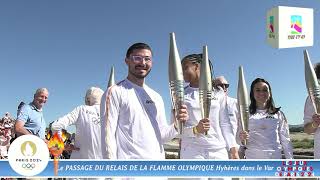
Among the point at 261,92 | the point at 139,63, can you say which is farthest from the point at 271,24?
the point at 139,63

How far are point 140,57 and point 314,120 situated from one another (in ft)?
8.38

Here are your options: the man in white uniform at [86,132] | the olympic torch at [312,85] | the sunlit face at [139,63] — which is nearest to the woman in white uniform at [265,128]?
the olympic torch at [312,85]

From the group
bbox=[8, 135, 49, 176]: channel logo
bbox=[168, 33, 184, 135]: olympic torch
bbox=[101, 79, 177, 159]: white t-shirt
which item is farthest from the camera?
bbox=[8, 135, 49, 176]: channel logo

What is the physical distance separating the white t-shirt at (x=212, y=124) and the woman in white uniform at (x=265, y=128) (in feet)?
2.12

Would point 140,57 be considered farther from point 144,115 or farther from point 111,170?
point 111,170

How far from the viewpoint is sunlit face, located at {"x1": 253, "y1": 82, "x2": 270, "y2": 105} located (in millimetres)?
6734

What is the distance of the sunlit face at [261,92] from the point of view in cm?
673

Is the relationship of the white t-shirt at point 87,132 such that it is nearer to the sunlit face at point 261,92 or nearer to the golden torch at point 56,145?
the golden torch at point 56,145

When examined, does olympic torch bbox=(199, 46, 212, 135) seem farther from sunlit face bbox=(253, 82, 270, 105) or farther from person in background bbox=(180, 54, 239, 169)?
sunlit face bbox=(253, 82, 270, 105)

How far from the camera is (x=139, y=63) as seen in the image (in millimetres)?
4746

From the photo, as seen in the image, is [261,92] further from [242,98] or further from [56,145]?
[56,145]

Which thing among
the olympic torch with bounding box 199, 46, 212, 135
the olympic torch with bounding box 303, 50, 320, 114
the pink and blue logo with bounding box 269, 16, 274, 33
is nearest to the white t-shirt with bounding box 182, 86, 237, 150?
the olympic torch with bounding box 199, 46, 212, 135

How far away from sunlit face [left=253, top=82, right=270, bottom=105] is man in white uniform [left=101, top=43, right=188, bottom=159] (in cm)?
224

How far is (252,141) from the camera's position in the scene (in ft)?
21.8
